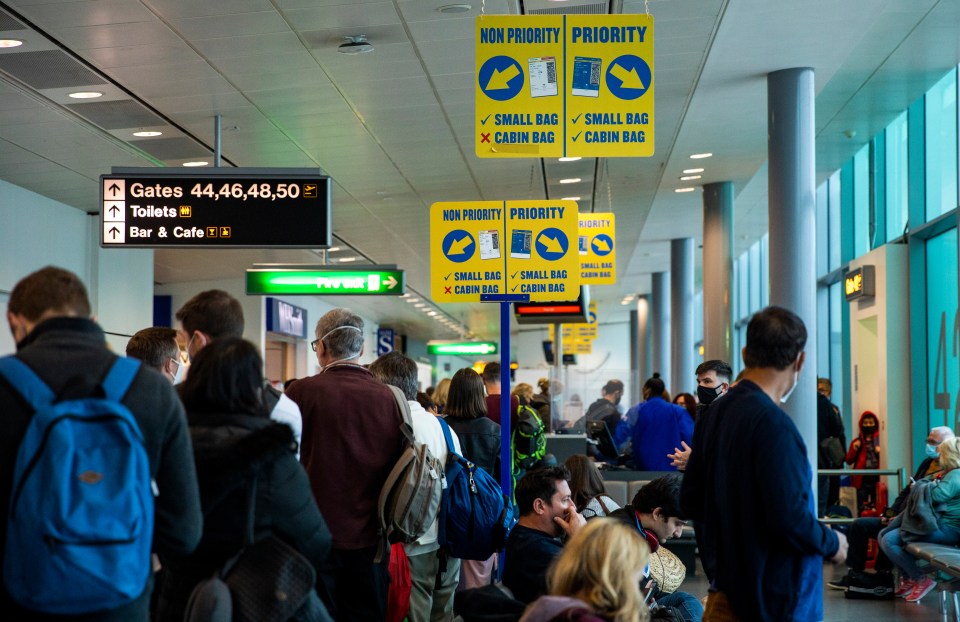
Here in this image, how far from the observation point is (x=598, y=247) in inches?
513

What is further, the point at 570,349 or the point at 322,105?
the point at 570,349

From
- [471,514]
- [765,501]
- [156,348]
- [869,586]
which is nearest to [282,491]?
[765,501]

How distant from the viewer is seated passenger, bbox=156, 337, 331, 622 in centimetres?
301

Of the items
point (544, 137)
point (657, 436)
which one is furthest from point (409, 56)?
point (657, 436)

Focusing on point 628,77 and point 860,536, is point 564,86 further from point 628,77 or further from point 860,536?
point 860,536

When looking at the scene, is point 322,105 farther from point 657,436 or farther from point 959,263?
point 959,263

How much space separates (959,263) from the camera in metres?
10.2

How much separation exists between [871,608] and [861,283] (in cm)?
545

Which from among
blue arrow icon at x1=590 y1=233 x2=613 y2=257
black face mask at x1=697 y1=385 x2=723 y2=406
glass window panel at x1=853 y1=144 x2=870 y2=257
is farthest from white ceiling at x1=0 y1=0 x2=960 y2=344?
black face mask at x1=697 y1=385 x2=723 y2=406

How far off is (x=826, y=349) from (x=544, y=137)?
13.1 m

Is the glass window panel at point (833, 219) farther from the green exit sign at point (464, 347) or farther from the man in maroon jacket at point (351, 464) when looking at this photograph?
the green exit sign at point (464, 347)

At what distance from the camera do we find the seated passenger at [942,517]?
316 inches

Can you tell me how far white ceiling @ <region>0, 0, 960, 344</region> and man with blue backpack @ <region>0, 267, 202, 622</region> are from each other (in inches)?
189

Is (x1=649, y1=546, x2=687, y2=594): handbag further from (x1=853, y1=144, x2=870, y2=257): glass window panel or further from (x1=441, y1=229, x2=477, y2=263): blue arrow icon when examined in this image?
(x1=853, y1=144, x2=870, y2=257): glass window panel
